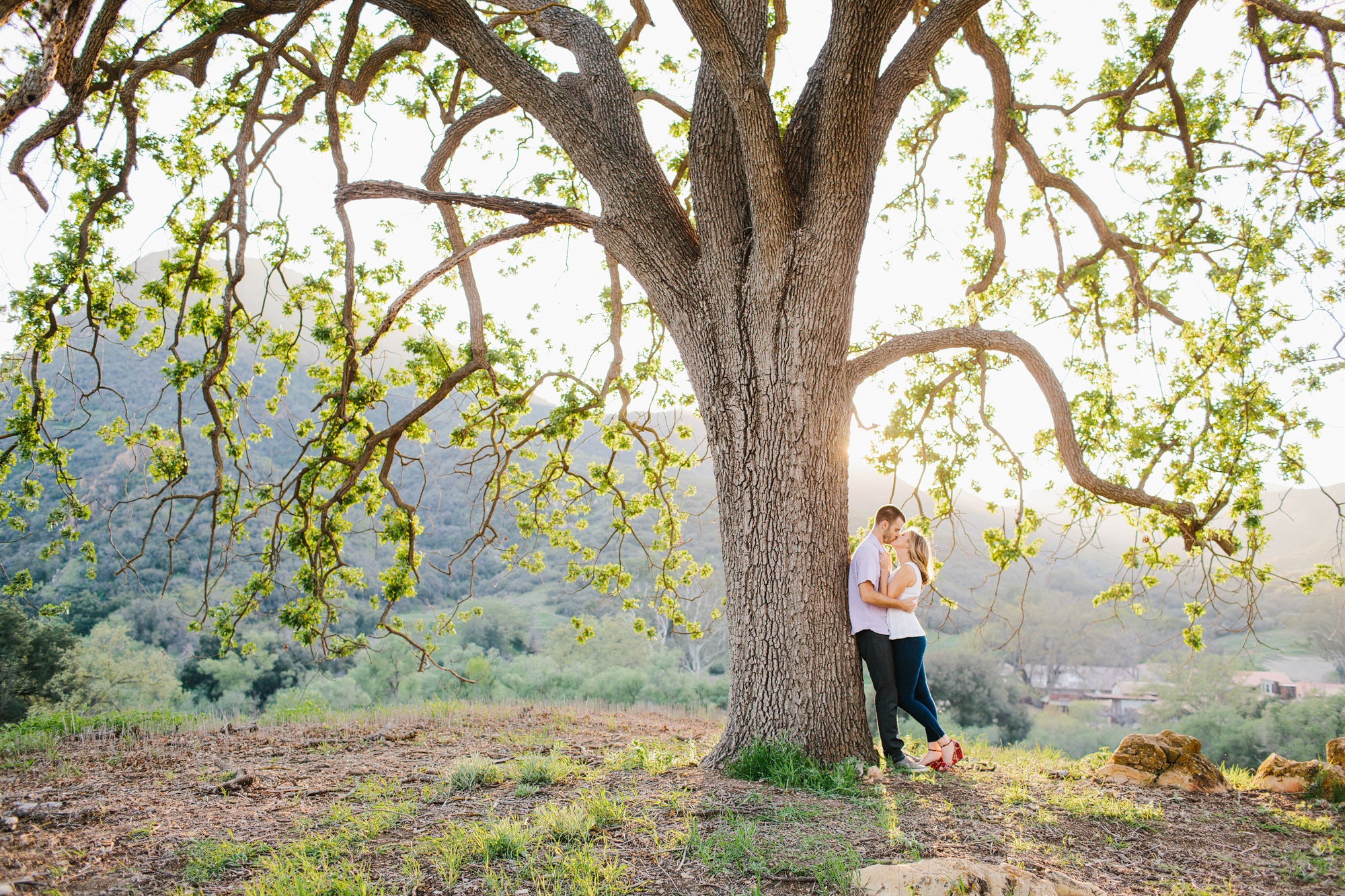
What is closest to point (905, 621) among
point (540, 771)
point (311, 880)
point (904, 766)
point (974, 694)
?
point (904, 766)

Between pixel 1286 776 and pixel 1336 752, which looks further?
pixel 1336 752

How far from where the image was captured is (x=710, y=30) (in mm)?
4027

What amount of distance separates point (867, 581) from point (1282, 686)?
17.0 meters

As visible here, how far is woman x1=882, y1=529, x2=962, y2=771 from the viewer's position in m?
4.65

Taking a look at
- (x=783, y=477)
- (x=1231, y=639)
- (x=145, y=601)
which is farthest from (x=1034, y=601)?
(x=145, y=601)

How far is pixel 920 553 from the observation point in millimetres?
5051

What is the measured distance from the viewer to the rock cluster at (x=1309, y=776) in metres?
4.49

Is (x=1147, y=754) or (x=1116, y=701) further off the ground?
(x=1147, y=754)

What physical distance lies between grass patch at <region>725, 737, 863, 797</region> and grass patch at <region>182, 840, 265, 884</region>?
2.55 meters

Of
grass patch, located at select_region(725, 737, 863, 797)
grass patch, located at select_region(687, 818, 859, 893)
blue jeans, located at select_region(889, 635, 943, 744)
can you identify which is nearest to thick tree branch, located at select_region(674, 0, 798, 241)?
blue jeans, located at select_region(889, 635, 943, 744)

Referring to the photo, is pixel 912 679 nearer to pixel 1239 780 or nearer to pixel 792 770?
pixel 792 770

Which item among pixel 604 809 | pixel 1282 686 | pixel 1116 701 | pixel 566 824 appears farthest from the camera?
pixel 1116 701

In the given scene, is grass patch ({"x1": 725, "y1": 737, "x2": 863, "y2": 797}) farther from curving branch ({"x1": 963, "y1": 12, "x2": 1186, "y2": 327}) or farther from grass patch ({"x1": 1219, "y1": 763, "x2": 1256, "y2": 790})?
curving branch ({"x1": 963, "y1": 12, "x2": 1186, "y2": 327})

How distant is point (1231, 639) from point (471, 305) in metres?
28.3
